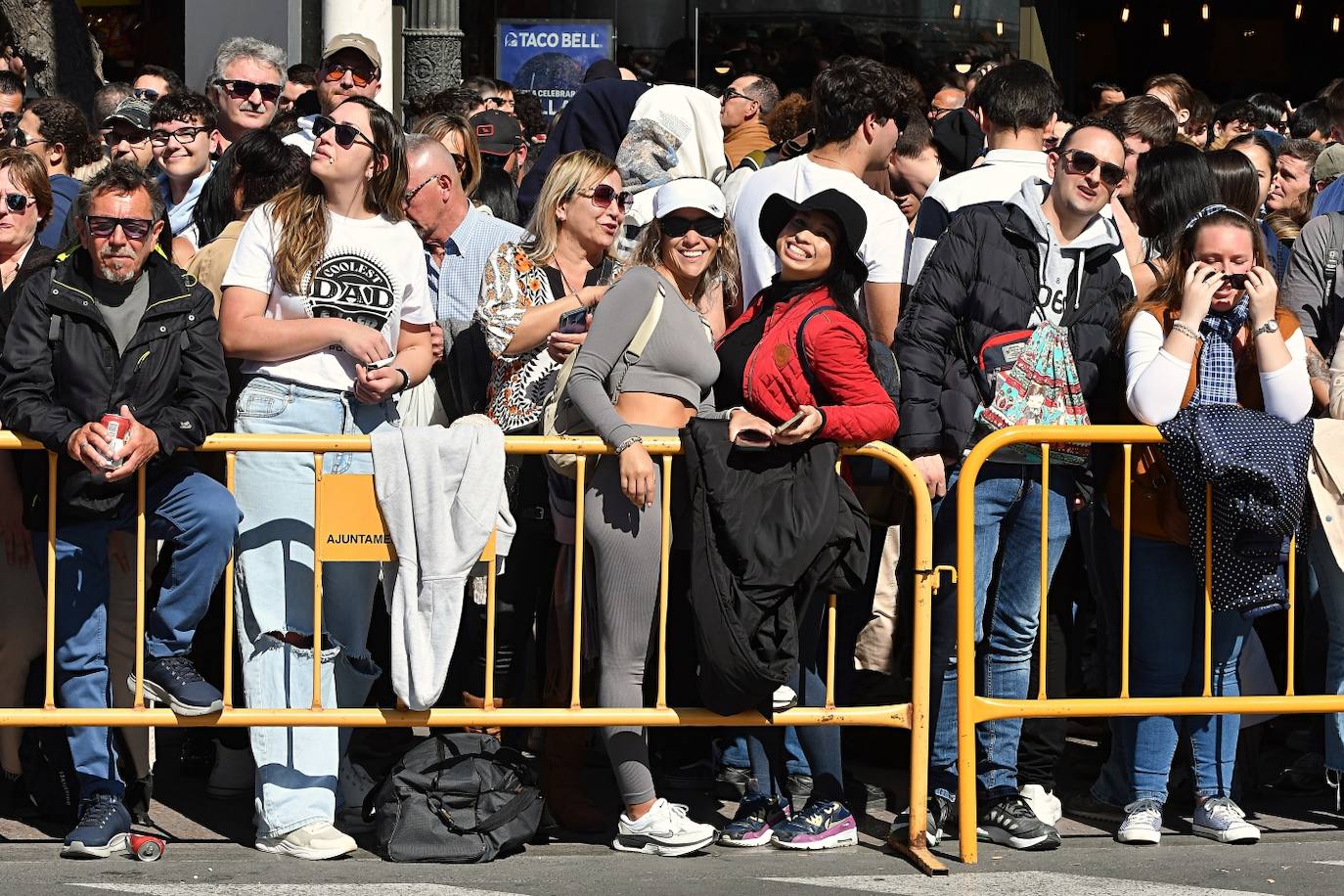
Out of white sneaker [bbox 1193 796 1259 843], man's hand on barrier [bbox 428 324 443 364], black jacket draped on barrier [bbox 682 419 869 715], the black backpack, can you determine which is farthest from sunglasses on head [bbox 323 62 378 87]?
white sneaker [bbox 1193 796 1259 843]

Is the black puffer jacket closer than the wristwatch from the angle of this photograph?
No

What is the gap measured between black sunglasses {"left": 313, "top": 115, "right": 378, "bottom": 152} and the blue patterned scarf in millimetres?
2778

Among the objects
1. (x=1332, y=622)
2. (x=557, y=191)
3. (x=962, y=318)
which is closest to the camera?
(x=962, y=318)

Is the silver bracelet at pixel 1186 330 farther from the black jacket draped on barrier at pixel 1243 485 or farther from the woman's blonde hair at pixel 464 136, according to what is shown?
the woman's blonde hair at pixel 464 136

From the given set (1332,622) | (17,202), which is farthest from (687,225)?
(1332,622)

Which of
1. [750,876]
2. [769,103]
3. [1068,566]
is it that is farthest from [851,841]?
[769,103]

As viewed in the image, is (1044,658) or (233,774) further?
(233,774)

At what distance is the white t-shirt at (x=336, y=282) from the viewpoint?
609 cm

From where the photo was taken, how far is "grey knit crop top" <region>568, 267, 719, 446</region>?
233 inches

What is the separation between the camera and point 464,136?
25.8 ft

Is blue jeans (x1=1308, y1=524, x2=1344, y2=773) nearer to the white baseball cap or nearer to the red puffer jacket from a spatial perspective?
the red puffer jacket

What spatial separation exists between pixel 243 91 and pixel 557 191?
220 centimetres

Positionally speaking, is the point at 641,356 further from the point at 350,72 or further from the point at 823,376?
the point at 350,72

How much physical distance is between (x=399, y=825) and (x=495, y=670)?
0.87 meters
